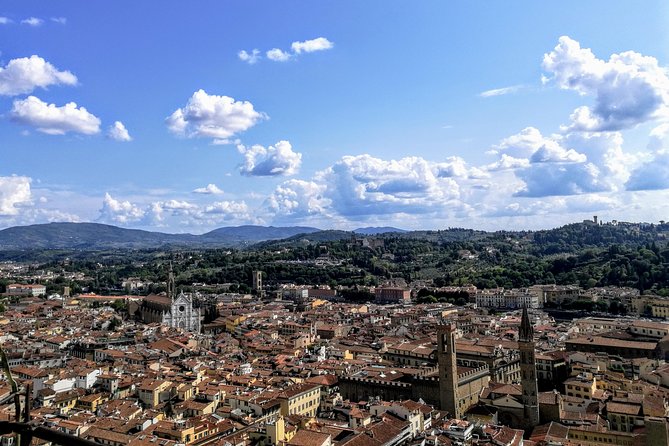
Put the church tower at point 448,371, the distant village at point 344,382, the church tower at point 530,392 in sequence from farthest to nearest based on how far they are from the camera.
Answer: the church tower at point 448,371
the church tower at point 530,392
the distant village at point 344,382

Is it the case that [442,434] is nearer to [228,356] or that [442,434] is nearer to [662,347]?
[228,356]

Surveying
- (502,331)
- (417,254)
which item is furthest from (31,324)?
(417,254)

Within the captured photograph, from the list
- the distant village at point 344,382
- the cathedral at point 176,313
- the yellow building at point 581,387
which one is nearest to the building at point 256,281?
the cathedral at point 176,313

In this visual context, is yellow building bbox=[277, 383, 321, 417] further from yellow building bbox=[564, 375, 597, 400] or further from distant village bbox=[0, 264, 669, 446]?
yellow building bbox=[564, 375, 597, 400]

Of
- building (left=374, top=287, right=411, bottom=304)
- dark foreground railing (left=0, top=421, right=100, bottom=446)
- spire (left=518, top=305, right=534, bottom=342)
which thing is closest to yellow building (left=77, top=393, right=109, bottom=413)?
spire (left=518, top=305, right=534, bottom=342)

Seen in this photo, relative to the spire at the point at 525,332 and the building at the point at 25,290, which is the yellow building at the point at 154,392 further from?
the building at the point at 25,290

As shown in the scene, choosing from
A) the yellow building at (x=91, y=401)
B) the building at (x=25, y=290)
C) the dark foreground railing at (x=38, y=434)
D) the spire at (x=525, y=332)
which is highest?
the dark foreground railing at (x=38, y=434)
